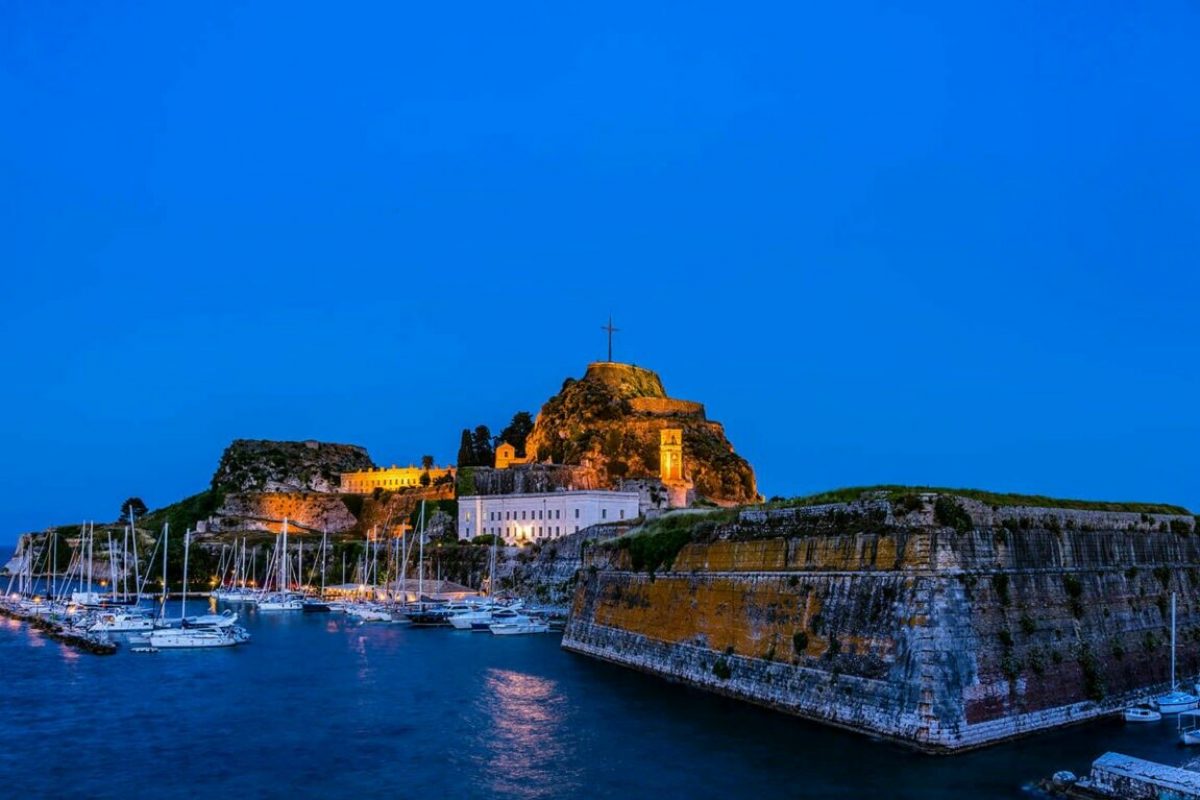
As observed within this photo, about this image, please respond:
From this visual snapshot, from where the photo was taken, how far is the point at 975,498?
95.0 feet

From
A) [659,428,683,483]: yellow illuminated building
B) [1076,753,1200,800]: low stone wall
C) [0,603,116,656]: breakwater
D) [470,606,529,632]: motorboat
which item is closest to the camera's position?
[1076,753,1200,800]: low stone wall

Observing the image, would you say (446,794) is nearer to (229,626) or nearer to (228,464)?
(229,626)

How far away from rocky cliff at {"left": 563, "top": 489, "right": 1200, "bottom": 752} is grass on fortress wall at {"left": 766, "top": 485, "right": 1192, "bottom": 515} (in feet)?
0.72

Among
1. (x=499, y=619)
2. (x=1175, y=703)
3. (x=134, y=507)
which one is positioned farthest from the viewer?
(x=134, y=507)

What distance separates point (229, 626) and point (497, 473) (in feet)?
172

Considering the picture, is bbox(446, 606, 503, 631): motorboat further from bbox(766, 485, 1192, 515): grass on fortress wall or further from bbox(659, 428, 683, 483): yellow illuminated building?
bbox(659, 428, 683, 483): yellow illuminated building

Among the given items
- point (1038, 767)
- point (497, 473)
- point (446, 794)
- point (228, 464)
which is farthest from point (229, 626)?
point (228, 464)

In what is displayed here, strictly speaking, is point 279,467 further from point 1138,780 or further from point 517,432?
point 1138,780

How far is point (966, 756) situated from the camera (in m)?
24.8

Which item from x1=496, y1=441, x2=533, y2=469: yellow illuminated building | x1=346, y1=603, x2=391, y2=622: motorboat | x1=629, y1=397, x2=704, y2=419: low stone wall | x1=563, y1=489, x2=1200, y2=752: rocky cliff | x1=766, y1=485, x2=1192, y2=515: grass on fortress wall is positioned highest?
x1=629, y1=397, x2=704, y2=419: low stone wall

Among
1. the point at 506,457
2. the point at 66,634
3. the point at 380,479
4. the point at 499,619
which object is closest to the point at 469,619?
the point at 499,619

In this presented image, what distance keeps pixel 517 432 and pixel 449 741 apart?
9982cm

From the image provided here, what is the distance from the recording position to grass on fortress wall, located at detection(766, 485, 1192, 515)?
29141 millimetres

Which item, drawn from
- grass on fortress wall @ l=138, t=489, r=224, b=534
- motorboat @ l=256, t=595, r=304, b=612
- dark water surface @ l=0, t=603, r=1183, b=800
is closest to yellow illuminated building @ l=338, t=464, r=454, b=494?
grass on fortress wall @ l=138, t=489, r=224, b=534
